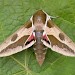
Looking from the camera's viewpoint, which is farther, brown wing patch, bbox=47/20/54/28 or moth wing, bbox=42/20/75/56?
brown wing patch, bbox=47/20/54/28

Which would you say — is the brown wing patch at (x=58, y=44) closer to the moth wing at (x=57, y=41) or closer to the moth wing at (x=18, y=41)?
the moth wing at (x=57, y=41)

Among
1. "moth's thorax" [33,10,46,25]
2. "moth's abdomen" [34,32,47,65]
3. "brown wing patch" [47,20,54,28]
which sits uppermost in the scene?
"moth's thorax" [33,10,46,25]

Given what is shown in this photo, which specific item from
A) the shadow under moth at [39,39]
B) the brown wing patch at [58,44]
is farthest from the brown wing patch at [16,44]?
the brown wing patch at [58,44]

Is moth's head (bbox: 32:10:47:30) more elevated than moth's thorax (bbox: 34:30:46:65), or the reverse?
moth's head (bbox: 32:10:47:30)

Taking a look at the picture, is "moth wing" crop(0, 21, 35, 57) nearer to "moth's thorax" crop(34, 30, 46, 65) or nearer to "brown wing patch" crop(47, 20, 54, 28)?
"moth's thorax" crop(34, 30, 46, 65)

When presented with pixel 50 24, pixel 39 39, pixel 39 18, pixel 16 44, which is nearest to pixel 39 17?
pixel 39 18

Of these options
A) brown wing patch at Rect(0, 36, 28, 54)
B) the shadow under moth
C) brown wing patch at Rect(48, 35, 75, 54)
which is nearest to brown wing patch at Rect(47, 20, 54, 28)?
the shadow under moth

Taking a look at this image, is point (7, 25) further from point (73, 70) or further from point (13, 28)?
point (73, 70)

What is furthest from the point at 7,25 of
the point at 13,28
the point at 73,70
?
the point at 73,70
